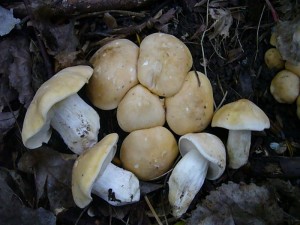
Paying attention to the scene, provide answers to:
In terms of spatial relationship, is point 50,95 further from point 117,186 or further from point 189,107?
point 189,107

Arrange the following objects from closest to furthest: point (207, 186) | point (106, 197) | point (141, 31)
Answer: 1. point (106, 197)
2. point (207, 186)
3. point (141, 31)

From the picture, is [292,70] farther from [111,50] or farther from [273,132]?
[111,50]

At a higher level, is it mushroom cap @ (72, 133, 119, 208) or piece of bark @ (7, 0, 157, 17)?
piece of bark @ (7, 0, 157, 17)

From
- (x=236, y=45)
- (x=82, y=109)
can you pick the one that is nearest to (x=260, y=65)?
(x=236, y=45)

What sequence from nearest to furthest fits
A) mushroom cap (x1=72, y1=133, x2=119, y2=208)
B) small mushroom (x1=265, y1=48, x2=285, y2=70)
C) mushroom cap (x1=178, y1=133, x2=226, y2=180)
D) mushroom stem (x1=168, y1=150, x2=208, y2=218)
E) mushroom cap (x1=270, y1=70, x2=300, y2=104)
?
mushroom cap (x1=72, y1=133, x2=119, y2=208), mushroom cap (x1=178, y1=133, x2=226, y2=180), mushroom stem (x1=168, y1=150, x2=208, y2=218), mushroom cap (x1=270, y1=70, x2=300, y2=104), small mushroom (x1=265, y1=48, x2=285, y2=70)

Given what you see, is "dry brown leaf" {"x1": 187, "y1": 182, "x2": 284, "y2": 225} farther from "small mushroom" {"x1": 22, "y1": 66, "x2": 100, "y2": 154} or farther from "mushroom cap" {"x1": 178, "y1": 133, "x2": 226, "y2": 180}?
"small mushroom" {"x1": 22, "y1": 66, "x2": 100, "y2": 154}

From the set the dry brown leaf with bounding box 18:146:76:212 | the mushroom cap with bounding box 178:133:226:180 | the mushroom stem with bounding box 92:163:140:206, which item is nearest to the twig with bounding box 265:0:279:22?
the mushroom cap with bounding box 178:133:226:180
